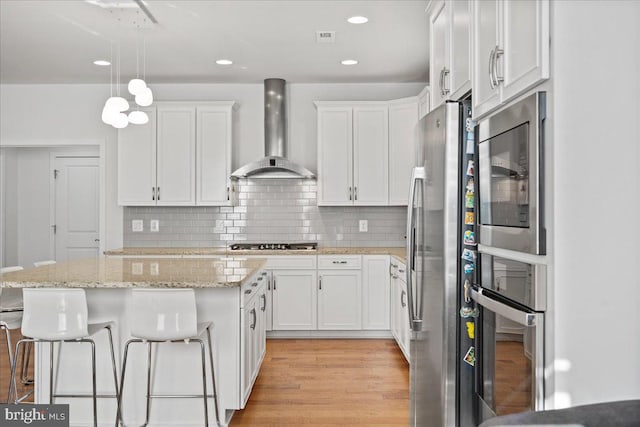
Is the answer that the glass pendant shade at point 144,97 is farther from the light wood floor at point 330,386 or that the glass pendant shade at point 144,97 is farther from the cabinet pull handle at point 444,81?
the light wood floor at point 330,386

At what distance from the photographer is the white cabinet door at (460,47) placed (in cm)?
254

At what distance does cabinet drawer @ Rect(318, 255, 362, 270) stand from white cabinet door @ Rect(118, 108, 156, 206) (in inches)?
74.5

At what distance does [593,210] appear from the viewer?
66.5 inches

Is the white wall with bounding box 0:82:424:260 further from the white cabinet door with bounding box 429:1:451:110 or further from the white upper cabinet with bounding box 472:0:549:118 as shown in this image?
the white upper cabinet with bounding box 472:0:549:118

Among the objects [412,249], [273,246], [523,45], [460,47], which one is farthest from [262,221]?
[523,45]

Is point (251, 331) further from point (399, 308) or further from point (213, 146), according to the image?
point (213, 146)

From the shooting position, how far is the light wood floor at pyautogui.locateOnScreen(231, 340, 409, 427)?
11.8 feet

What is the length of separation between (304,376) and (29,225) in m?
5.52

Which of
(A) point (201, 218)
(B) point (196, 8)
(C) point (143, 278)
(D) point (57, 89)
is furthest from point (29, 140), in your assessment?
(C) point (143, 278)

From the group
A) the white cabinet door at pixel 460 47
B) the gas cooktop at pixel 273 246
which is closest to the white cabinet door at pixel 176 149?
the gas cooktop at pixel 273 246

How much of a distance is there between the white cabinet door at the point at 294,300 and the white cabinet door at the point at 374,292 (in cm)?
51

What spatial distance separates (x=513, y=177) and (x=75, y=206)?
7.45 meters

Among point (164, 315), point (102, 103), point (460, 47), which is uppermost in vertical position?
point (102, 103)

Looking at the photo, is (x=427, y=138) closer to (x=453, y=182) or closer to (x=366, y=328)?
(x=453, y=182)
